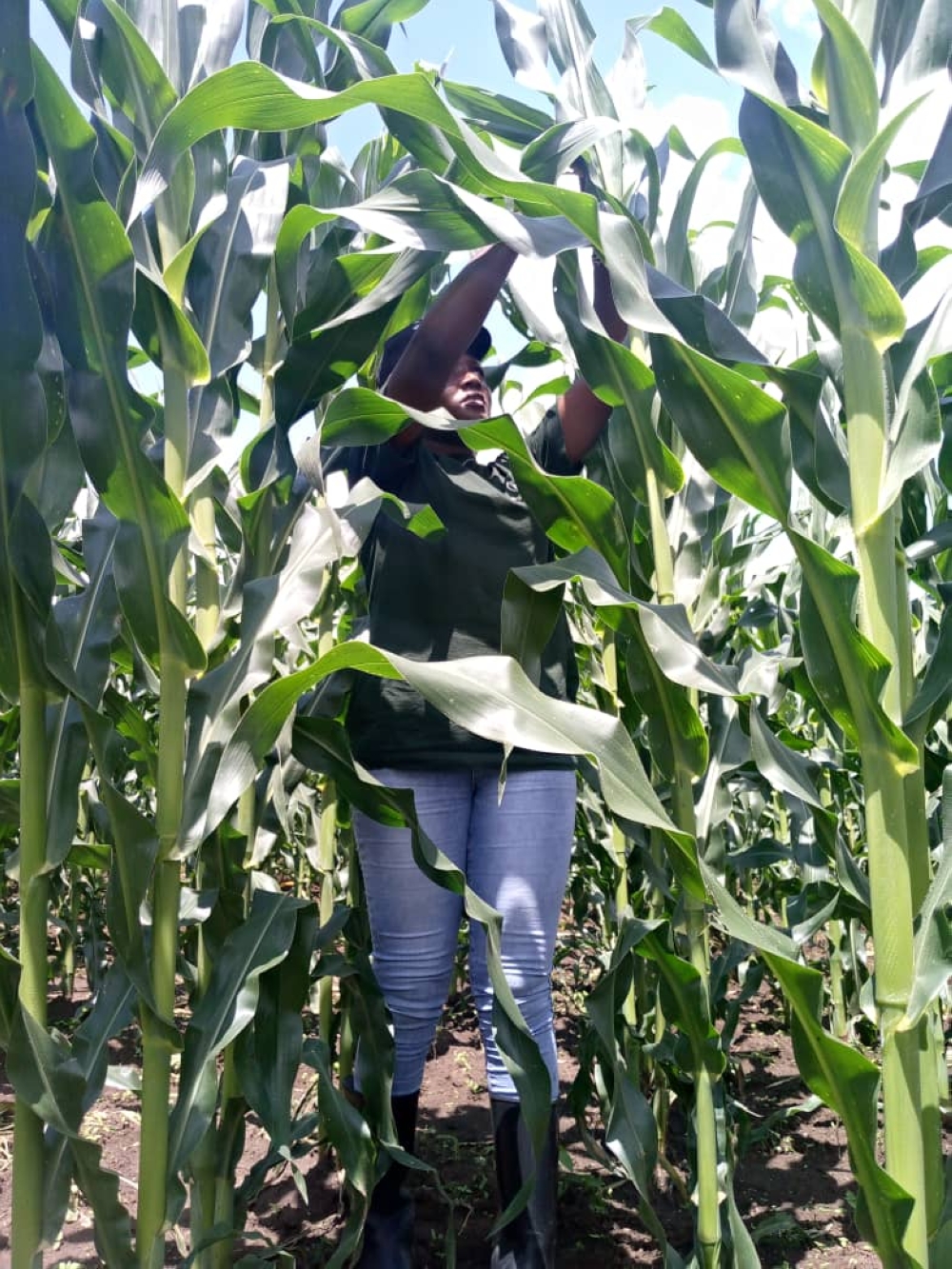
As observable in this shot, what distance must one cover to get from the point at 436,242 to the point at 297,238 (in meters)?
0.19

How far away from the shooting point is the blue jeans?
149 cm

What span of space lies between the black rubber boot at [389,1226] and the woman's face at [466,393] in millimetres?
1120

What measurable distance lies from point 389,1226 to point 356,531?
1.09 meters

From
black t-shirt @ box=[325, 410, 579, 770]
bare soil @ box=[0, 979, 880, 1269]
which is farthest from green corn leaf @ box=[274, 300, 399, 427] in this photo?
bare soil @ box=[0, 979, 880, 1269]

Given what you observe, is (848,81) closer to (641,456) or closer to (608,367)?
(608,367)

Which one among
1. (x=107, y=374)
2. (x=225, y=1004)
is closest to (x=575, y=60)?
(x=107, y=374)

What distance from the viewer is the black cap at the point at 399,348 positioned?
1.71 metres

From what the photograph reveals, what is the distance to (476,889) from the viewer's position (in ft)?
5.05

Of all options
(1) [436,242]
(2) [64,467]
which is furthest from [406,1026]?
(1) [436,242]

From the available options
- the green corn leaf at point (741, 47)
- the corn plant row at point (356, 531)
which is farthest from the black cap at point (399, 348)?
the green corn leaf at point (741, 47)

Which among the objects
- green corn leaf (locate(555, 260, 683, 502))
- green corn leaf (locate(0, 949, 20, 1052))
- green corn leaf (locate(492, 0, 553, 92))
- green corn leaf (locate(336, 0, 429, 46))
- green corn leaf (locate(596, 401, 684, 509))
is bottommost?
green corn leaf (locate(0, 949, 20, 1052))

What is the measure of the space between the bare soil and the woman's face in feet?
3.98

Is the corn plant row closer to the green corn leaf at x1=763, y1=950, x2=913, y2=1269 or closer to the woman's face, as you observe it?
the green corn leaf at x1=763, y1=950, x2=913, y2=1269

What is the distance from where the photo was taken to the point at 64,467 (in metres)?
1.10
